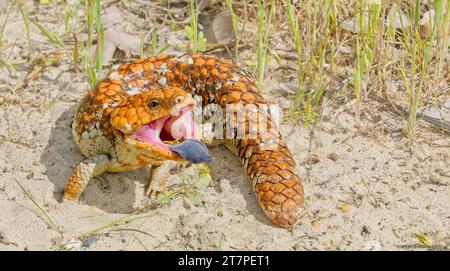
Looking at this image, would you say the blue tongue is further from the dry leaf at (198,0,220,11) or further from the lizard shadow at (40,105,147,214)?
the dry leaf at (198,0,220,11)

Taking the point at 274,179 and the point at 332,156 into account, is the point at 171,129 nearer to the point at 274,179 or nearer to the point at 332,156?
the point at 274,179

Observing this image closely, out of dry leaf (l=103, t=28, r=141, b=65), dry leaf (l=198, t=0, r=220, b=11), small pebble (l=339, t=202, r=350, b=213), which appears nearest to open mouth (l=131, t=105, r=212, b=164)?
small pebble (l=339, t=202, r=350, b=213)

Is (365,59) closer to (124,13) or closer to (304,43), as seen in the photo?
(304,43)

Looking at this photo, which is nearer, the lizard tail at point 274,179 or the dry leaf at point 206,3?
the lizard tail at point 274,179

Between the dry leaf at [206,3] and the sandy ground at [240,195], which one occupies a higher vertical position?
the dry leaf at [206,3]

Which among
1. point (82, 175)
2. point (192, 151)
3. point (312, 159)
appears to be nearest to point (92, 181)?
point (82, 175)

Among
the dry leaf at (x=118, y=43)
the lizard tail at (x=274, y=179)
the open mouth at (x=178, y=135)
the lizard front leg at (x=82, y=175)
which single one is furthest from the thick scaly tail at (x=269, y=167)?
the dry leaf at (x=118, y=43)

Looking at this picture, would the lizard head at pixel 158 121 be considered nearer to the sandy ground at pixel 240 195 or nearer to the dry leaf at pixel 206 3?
the sandy ground at pixel 240 195
